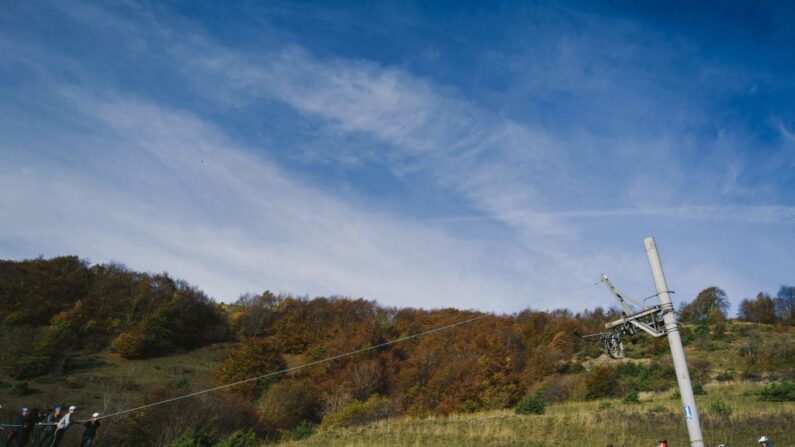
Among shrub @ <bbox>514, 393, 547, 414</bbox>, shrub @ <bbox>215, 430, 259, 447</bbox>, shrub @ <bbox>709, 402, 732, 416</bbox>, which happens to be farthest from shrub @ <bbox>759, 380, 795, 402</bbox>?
shrub @ <bbox>215, 430, 259, 447</bbox>

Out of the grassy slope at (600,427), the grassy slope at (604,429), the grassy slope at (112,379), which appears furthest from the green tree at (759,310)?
the grassy slope at (112,379)

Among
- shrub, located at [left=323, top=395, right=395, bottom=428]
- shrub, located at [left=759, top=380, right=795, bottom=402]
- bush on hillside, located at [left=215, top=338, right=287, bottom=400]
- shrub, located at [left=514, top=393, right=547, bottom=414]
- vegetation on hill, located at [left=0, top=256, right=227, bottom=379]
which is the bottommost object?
shrub, located at [left=323, top=395, right=395, bottom=428]

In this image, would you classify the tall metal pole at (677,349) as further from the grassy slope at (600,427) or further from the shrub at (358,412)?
the shrub at (358,412)

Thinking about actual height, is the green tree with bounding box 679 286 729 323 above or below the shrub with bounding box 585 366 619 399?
above

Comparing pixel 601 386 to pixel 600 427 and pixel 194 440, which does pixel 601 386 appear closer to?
pixel 600 427

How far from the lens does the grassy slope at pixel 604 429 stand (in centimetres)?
2138

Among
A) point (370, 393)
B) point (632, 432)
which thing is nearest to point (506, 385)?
point (370, 393)

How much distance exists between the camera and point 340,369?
80688mm

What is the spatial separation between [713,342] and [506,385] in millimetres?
28551

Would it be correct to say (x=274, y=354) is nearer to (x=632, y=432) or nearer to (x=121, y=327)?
(x=121, y=327)

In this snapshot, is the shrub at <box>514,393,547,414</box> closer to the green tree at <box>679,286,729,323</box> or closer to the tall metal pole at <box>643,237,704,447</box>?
the tall metal pole at <box>643,237,704,447</box>

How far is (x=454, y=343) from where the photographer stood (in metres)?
81.6

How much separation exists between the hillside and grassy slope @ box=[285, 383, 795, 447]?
164mm

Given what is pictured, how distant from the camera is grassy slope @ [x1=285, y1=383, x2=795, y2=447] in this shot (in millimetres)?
21375
